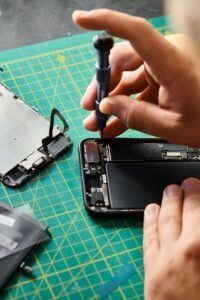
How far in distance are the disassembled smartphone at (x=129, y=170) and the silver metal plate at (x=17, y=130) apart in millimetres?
186

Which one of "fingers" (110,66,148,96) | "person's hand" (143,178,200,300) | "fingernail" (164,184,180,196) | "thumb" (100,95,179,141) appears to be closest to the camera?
"person's hand" (143,178,200,300)

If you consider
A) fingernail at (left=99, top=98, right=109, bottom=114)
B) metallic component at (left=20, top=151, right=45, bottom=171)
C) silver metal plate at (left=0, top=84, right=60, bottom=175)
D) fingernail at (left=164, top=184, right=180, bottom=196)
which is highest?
fingernail at (left=99, top=98, right=109, bottom=114)

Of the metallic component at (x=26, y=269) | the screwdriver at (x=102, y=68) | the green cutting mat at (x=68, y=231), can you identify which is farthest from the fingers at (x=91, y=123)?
the metallic component at (x=26, y=269)

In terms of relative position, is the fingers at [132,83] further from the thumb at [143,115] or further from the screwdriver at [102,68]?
the thumb at [143,115]

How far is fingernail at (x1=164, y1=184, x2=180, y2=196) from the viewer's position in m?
1.83

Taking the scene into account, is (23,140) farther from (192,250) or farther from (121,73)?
(192,250)

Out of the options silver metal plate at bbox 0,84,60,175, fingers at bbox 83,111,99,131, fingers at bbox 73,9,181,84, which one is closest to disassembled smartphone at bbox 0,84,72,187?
silver metal plate at bbox 0,84,60,175

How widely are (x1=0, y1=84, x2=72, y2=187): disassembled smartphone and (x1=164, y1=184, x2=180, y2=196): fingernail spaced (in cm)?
47

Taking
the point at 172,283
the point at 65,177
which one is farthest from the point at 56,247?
the point at 172,283

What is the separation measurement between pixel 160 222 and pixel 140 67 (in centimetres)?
59

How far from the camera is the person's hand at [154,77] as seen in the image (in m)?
1.51

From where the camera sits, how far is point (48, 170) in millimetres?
2057

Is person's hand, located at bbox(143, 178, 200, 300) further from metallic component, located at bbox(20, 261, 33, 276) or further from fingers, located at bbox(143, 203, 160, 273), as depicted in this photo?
metallic component, located at bbox(20, 261, 33, 276)

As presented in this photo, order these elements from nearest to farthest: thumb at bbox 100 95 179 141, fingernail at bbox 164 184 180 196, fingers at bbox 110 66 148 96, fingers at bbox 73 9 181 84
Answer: fingers at bbox 73 9 181 84
thumb at bbox 100 95 179 141
fingernail at bbox 164 184 180 196
fingers at bbox 110 66 148 96
